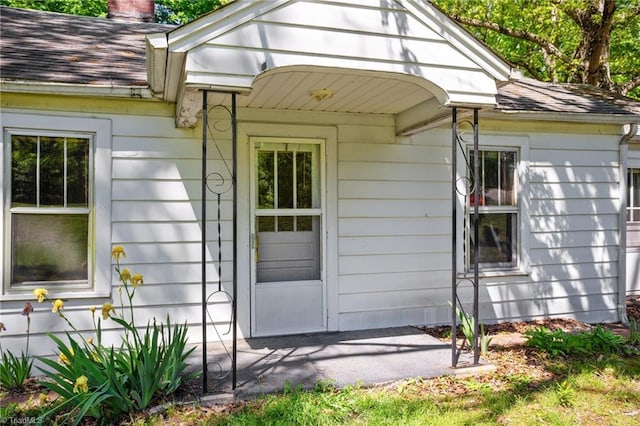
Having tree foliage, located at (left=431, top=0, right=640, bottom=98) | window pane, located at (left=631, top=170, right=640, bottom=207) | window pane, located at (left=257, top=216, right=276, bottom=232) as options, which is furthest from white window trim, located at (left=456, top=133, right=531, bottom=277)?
tree foliage, located at (left=431, top=0, right=640, bottom=98)

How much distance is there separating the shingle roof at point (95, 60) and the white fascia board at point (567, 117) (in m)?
0.06

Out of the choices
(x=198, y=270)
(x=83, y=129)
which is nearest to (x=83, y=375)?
(x=198, y=270)

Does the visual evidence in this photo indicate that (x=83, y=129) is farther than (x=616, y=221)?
No

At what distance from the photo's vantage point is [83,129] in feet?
14.6

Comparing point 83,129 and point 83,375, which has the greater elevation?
point 83,129

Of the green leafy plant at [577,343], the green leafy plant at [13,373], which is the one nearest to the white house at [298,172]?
the green leafy plant at [13,373]

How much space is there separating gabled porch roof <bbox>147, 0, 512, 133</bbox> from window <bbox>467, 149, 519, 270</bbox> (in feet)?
6.50

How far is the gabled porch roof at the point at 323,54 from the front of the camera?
11.3 ft

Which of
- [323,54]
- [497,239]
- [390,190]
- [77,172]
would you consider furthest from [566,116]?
[77,172]

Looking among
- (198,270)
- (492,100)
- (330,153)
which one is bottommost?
(198,270)

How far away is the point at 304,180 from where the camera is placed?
533 centimetres

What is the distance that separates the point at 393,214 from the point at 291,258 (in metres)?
1.35

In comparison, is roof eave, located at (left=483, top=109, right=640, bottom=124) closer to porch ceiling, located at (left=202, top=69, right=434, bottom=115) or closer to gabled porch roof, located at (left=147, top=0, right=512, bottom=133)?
porch ceiling, located at (left=202, top=69, right=434, bottom=115)

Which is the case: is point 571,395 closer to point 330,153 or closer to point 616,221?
point 330,153
